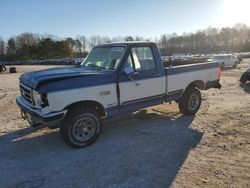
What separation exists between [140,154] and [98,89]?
63.5 inches

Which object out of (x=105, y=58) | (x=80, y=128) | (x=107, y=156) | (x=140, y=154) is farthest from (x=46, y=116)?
(x=105, y=58)

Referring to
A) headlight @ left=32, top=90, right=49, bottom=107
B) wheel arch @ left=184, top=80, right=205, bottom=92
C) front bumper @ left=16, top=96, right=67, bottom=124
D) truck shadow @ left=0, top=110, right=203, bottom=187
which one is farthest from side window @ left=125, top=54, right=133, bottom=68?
wheel arch @ left=184, top=80, right=205, bottom=92

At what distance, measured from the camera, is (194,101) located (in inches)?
311

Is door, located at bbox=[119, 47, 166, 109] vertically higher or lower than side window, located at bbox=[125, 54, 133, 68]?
lower

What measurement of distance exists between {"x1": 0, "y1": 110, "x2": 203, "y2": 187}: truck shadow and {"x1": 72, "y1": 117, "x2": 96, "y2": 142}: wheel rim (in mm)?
256

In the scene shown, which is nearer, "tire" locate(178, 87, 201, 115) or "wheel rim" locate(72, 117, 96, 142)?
"wheel rim" locate(72, 117, 96, 142)

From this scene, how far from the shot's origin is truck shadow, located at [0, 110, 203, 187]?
4.28m

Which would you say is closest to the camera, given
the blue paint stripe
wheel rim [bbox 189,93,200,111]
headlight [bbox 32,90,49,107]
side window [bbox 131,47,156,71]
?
headlight [bbox 32,90,49,107]

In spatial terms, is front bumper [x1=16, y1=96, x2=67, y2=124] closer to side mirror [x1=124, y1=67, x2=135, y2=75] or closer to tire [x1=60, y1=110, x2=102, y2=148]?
tire [x1=60, y1=110, x2=102, y2=148]

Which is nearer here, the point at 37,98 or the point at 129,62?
the point at 37,98

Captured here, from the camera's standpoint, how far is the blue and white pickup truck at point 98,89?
5102 mm

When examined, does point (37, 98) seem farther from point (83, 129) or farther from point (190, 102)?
point (190, 102)

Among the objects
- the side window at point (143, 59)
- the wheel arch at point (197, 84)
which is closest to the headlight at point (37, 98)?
the side window at point (143, 59)

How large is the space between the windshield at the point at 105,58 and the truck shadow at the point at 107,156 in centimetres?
171
